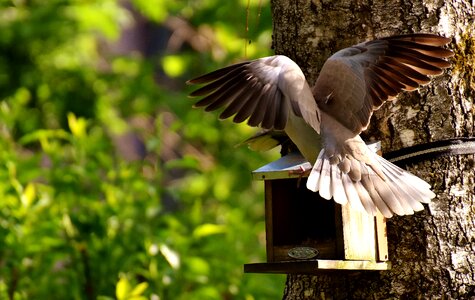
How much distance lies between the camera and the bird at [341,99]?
3258 mm

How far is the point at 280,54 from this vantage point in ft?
12.2

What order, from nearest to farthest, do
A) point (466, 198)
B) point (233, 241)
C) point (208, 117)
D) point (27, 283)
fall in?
point (466, 198)
point (27, 283)
point (233, 241)
point (208, 117)

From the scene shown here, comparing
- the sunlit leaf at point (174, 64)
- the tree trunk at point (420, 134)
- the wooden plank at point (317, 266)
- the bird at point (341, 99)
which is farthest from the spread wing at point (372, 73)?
the sunlit leaf at point (174, 64)

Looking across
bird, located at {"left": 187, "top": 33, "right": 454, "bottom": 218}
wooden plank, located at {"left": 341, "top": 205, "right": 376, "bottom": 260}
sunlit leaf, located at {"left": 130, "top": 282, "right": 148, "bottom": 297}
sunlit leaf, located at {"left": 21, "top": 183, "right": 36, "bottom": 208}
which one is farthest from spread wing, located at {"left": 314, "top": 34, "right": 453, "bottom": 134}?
sunlit leaf, located at {"left": 21, "top": 183, "right": 36, "bottom": 208}

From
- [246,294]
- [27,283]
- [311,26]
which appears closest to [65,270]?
[27,283]

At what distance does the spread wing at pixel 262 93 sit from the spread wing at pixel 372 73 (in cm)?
13

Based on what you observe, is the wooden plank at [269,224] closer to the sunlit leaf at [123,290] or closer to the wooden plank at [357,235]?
the wooden plank at [357,235]

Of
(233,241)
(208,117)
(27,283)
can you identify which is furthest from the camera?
(208,117)

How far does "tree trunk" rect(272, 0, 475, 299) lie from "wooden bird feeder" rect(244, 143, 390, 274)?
0.30ft

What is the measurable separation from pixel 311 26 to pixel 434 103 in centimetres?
61

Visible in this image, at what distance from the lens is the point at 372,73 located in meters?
3.46

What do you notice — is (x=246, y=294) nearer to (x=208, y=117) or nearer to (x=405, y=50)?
(x=405, y=50)

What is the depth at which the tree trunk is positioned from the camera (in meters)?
3.28

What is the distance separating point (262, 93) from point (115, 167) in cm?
325
